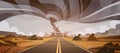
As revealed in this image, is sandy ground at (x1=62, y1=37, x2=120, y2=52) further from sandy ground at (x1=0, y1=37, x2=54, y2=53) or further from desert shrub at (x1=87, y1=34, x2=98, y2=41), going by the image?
sandy ground at (x1=0, y1=37, x2=54, y2=53)

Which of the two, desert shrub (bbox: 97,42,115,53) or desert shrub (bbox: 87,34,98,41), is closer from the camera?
desert shrub (bbox: 97,42,115,53)

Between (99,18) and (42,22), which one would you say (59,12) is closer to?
(42,22)

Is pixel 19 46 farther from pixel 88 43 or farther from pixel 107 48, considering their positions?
pixel 107 48

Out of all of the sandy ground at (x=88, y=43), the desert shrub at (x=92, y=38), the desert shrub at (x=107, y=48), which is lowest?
the desert shrub at (x=107, y=48)

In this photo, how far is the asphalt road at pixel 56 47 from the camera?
15.0 feet

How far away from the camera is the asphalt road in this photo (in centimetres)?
458

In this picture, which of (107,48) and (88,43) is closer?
(107,48)

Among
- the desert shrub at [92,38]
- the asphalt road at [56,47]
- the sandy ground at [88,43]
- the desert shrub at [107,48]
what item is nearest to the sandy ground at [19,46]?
the asphalt road at [56,47]

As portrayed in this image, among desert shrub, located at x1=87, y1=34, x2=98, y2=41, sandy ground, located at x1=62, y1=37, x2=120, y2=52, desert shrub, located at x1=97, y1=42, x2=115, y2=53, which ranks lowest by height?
desert shrub, located at x1=97, y1=42, x2=115, y2=53

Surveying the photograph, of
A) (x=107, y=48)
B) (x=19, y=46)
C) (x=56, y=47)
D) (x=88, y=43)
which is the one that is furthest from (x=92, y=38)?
(x=19, y=46)

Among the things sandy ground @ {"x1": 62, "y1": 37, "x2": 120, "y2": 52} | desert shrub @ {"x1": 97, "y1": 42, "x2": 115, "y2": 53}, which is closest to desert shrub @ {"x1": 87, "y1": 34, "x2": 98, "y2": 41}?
sandy ground @ {"x1": 62, "y1": 37, "x2": 120, "y2": 52}

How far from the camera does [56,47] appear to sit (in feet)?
15.1

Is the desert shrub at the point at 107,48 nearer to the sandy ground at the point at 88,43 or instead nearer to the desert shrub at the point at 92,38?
the sandy ground at the point at 88,43

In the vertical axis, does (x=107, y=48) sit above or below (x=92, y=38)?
below
